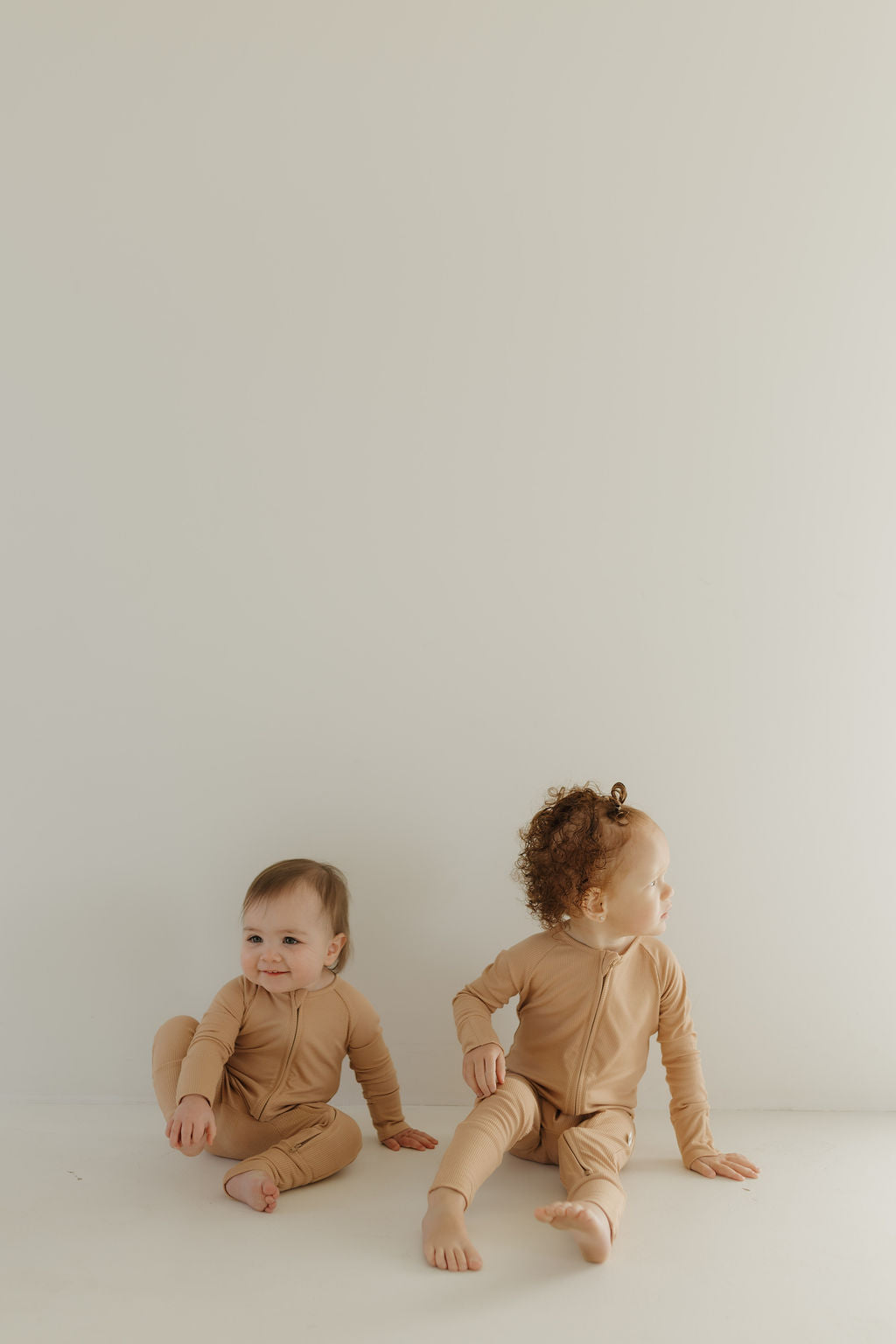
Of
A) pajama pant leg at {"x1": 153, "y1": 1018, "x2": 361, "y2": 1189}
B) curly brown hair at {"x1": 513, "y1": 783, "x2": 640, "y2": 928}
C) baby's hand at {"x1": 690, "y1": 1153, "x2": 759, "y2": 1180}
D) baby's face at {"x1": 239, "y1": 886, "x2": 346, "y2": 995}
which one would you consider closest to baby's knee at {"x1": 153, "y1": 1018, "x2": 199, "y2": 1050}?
pajama pant leg at {"x1": 153, "y1": 1018, "x2": 361, "y2": 1189}

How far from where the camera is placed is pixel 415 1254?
1.17m

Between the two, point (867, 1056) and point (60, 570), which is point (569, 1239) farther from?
point (60, 570)

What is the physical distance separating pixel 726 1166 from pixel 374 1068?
519 millimetres

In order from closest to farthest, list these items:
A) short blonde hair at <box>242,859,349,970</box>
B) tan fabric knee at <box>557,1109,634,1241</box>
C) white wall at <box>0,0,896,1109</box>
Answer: tan fabric knee at <box>557,1109,634,1241</box> → short blonde hair at <box>242,859,349,970</box> → white wall at <box>0,0,896,1109</box>

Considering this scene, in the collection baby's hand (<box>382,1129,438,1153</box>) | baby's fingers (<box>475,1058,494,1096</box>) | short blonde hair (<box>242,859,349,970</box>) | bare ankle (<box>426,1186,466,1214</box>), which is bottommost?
baby's hand (<box>382,1129,438,1153</box>)

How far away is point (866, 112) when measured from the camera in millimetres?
A: 1631

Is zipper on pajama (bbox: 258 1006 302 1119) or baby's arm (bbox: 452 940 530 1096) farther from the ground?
baby's arm (bbox: 452 940 530 1096)

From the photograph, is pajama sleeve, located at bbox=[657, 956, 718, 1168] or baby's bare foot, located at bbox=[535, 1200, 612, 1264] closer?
baby's bare foot, located at bbox=[535, 1200, 612, 1264]

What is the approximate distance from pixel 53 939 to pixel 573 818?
2.91 ft

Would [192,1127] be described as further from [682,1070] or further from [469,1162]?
[682,1070]

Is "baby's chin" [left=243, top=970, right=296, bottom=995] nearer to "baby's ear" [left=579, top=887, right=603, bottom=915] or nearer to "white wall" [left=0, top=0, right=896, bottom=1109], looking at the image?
"white wall" [left=0, top=0, right=896, bottom=1109]

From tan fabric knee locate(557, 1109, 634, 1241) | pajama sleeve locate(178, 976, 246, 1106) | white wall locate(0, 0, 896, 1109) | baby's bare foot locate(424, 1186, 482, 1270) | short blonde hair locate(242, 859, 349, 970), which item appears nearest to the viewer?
baby's bare foot locate(424, 1186, 482, 1270)

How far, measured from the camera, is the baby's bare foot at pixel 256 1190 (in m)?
1.27

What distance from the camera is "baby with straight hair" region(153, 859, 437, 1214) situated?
142 cm
